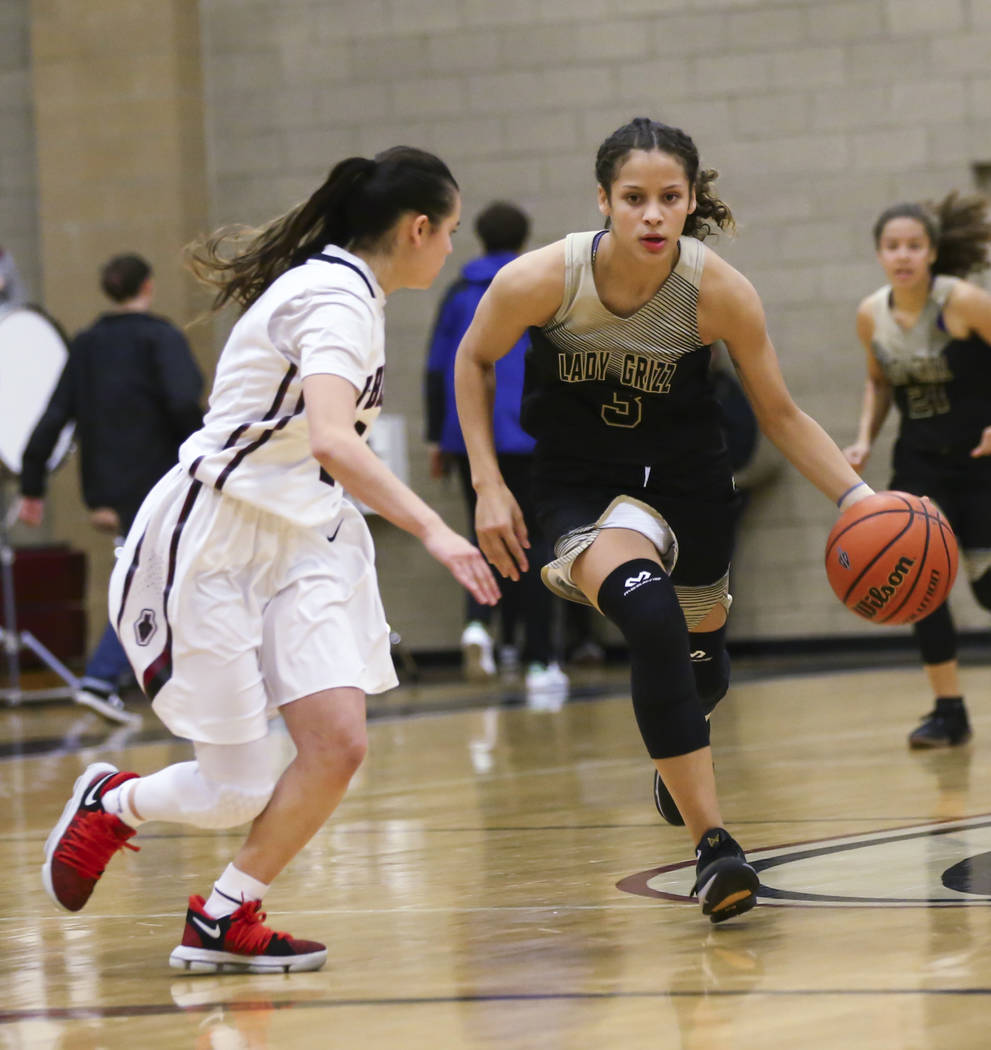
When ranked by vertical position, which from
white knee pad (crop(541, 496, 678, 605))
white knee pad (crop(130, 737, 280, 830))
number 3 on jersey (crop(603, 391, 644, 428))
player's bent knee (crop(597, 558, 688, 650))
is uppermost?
number 3 on jersey (crop(603, 391, 644, 428))

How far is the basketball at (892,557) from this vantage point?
3.42 metres

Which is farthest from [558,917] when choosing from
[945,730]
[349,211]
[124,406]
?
[124,406]

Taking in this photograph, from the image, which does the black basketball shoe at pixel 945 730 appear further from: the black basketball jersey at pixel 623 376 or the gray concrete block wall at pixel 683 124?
the gray concrete block wall at pixel 683 124

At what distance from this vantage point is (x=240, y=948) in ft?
9.26

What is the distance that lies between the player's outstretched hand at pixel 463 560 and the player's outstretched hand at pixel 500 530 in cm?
63

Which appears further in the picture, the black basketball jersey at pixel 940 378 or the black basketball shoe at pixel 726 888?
the black basketball jersey at pixel 940 378

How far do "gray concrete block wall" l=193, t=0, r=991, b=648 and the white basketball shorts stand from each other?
6.27 meters

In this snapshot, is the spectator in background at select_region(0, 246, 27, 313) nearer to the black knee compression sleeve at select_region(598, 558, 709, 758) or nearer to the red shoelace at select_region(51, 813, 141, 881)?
the red shoelace at select_region(51, 813, 141, 881)

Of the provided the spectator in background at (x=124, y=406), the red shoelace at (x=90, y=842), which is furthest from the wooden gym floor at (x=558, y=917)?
→ the spectator in background at (x=124, y=406)

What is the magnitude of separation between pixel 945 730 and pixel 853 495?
204 cm

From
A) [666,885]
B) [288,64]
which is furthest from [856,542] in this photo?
[288,64]

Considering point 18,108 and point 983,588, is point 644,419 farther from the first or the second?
point 18,108

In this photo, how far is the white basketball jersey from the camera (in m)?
2.84

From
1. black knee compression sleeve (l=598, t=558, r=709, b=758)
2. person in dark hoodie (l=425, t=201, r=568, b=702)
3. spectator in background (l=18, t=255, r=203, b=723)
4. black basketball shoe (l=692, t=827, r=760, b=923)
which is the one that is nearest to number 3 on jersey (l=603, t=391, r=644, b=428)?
black knee compression sleeve (l=598, t=558, r=709, b=758)
